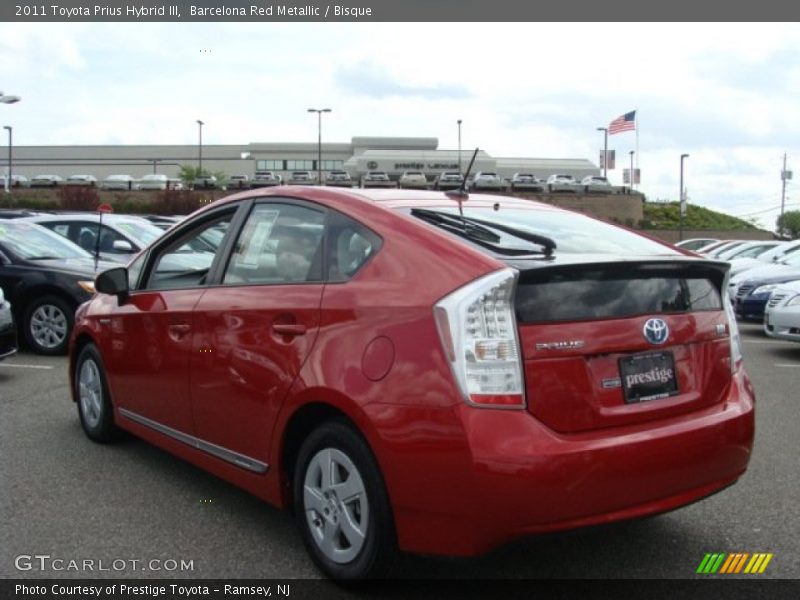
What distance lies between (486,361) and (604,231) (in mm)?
1424

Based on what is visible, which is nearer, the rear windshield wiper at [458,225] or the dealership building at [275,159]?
the rear windshield wiper at [458,225]

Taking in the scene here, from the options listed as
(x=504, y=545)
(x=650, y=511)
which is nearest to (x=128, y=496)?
(x=504, y=545)

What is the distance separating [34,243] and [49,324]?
139cm

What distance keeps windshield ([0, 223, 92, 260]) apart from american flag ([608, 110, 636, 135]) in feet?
157

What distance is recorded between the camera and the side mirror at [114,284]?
196 inches

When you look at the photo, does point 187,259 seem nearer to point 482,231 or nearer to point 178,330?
point 178,330

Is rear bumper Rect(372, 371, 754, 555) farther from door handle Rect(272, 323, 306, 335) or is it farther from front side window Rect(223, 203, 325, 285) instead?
front side window Rect(223, 203, 325, 285)

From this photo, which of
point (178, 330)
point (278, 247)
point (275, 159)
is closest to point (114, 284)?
point (178, 330)

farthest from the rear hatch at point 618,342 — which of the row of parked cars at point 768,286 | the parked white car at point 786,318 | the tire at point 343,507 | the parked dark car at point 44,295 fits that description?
the parked dark car at point 44,295

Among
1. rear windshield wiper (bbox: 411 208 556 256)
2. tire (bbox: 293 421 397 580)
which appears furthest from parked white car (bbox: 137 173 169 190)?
tire (bbox: 293 421 397 580)

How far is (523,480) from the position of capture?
9.23ft

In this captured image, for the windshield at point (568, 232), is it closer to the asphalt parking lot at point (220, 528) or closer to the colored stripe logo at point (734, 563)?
the asphalt parking lot at point (220, 528)

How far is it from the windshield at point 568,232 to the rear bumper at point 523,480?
2.63 feet

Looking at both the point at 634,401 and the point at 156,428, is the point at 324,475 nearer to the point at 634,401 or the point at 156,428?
the point at 634,401
